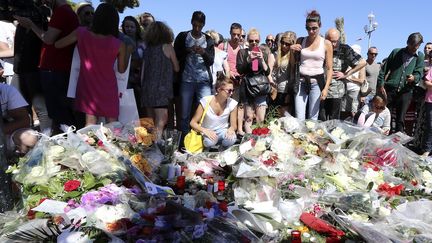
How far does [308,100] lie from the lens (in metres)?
5.24

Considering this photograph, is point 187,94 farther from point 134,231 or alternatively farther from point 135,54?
point 134,231

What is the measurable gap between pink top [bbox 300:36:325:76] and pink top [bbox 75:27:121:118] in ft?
7.65

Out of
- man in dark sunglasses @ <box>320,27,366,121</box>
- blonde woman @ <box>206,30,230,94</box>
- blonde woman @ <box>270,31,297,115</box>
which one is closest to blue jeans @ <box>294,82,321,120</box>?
blonde woman @ <box>270,31,297,115</box>

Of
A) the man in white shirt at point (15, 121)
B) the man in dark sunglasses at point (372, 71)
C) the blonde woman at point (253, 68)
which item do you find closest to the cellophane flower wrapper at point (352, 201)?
the blonde woman at point (253, 68)

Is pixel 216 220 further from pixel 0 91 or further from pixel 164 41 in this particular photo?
pixel 164 41

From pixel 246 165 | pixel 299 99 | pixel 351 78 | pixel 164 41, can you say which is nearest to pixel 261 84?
pixel 299 99

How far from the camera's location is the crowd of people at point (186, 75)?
3924 millimetres

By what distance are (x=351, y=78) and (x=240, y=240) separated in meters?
4.79

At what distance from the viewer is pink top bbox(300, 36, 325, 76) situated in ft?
16.6

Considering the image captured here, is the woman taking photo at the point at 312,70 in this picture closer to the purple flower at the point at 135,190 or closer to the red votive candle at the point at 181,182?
the red votive candle at the point at 181,182

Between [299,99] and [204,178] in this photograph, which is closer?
[204,178]

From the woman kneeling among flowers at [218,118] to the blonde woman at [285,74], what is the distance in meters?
0.89

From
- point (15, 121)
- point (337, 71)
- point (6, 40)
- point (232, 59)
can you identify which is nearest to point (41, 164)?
point (15, 121)

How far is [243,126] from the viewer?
18.0 feet
